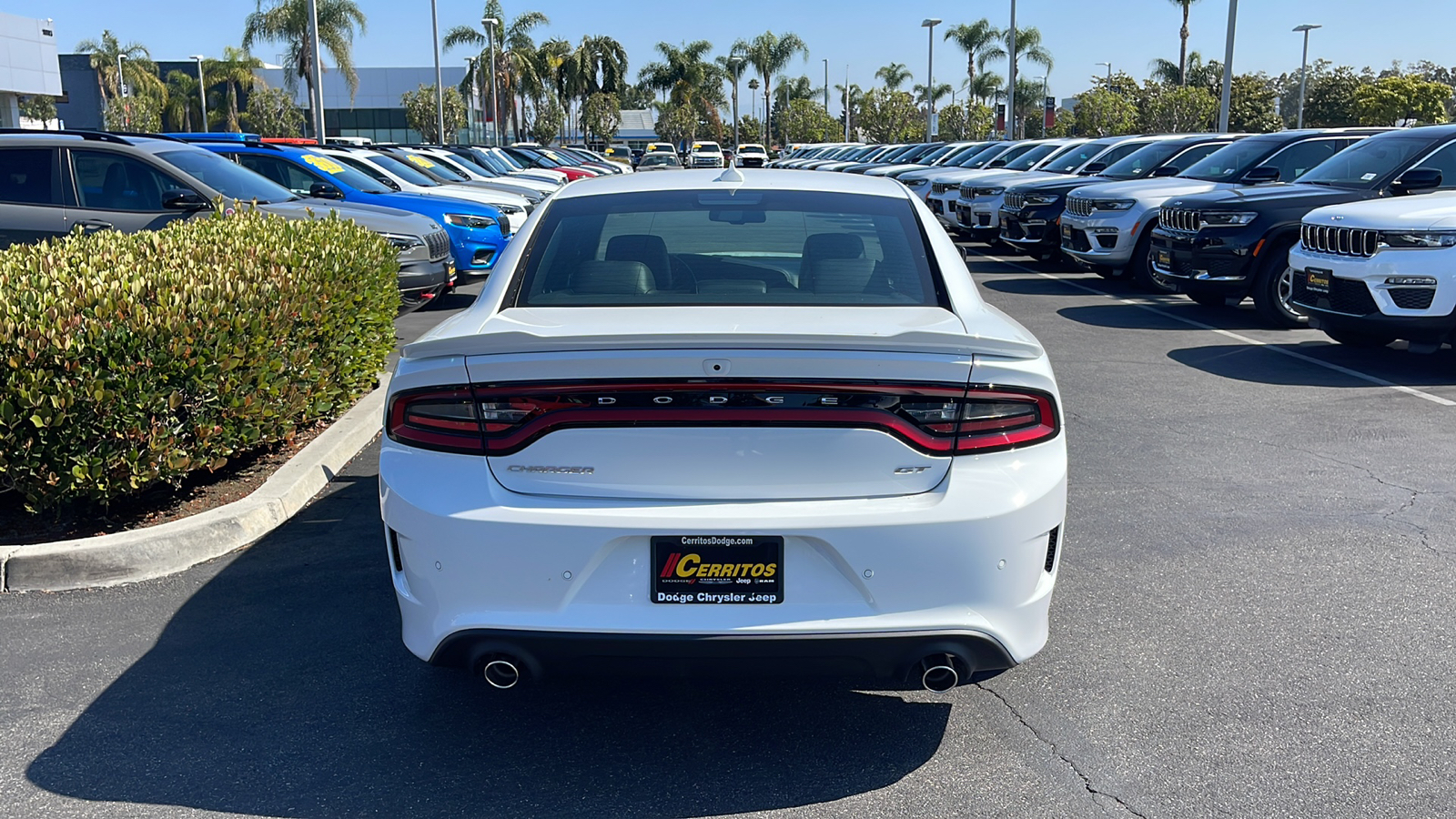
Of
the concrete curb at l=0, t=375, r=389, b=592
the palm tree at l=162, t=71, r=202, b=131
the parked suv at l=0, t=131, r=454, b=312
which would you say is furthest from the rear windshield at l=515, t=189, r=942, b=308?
the palm tree at l=162, t=71, r=202, b=131

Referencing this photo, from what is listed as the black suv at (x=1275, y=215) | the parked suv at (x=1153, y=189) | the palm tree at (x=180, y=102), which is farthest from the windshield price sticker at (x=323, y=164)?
the palm tree at (x=180, y=102)

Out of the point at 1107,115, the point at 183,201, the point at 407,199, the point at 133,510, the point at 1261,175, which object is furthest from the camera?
the point at 1107,115

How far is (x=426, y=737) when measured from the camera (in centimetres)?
366

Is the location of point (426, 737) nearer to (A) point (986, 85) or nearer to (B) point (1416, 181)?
(B) point (1416, 181)

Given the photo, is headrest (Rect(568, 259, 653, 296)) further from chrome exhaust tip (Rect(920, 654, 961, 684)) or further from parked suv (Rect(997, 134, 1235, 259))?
parked suv (Rect(997, 134, 1235, 259))

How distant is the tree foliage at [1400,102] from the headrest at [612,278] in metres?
66.8

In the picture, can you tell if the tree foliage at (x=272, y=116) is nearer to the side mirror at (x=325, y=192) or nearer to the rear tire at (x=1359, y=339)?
the side mirror at (x=325, y=192)

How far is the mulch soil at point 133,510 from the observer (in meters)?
5.29

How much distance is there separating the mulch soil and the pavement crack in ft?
11.9

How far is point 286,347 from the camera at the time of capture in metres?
6.17

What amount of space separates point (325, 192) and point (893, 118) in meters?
86.1

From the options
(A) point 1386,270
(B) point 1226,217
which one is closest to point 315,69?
(B) point 1226,217

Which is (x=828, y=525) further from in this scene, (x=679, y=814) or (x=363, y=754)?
(x=363, y=754)

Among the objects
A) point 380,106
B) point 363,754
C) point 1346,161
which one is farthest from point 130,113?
point 363,754
